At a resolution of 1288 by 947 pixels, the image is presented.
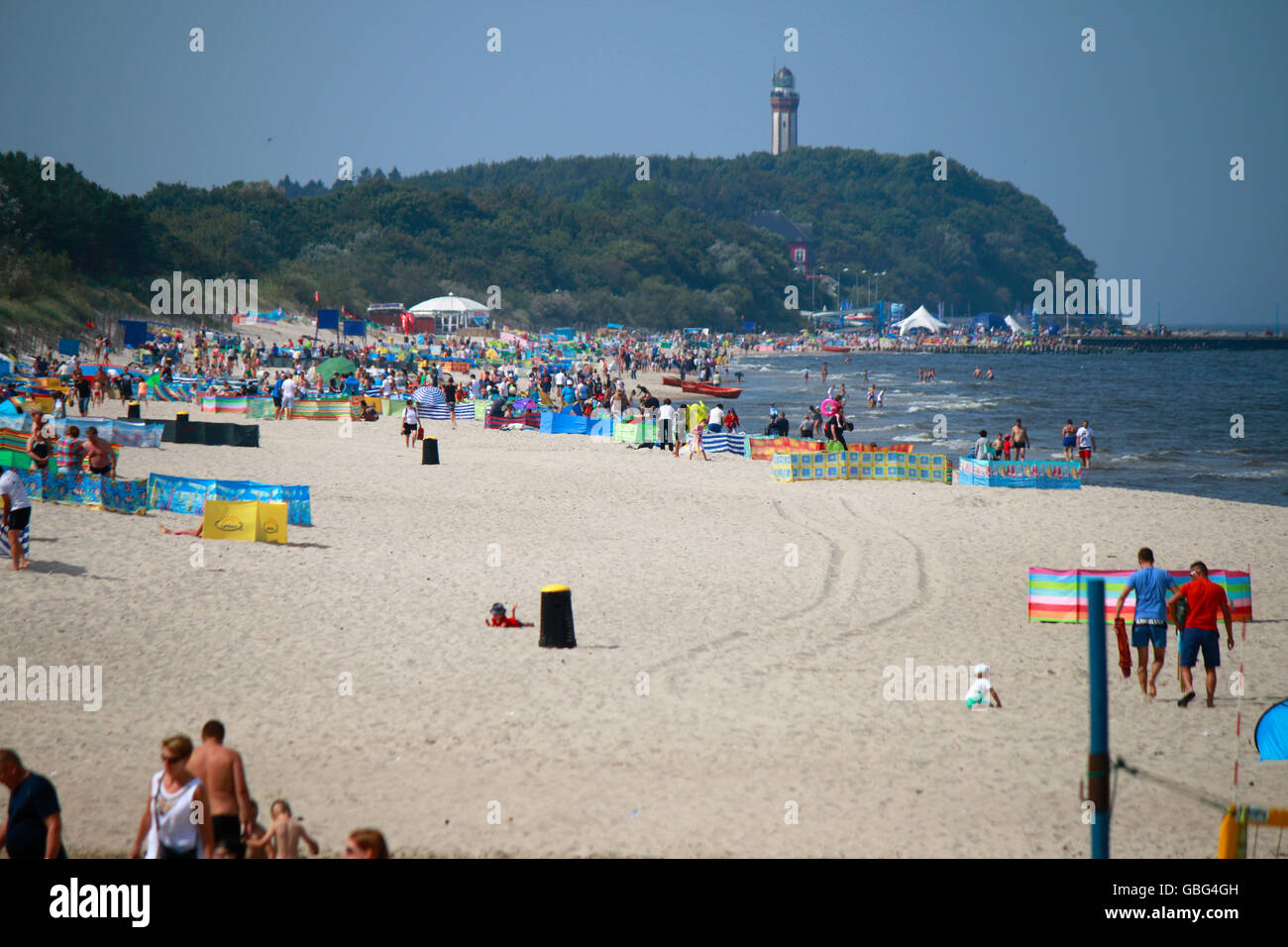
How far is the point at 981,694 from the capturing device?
9094mm

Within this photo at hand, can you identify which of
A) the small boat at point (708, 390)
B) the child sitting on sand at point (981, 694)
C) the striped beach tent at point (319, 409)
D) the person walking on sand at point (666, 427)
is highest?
the small boat at point (708, 390)

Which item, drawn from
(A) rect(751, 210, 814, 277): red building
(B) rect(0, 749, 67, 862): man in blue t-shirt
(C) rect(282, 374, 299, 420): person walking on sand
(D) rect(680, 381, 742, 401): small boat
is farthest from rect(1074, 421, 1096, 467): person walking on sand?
(A) rect(751, 210, 814, 277): red building

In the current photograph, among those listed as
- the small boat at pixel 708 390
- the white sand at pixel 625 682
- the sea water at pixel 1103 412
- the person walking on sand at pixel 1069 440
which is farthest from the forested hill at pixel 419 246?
the person walking on sand at pixel 1069 440

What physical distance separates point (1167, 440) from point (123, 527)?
33538mm

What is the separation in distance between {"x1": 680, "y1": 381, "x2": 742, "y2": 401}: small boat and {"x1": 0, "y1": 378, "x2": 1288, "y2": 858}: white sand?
31.2 meters

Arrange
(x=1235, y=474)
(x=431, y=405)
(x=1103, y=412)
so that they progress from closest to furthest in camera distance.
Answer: (x=1235, y=474), (x=431, y=405), (x=1103, y=412)

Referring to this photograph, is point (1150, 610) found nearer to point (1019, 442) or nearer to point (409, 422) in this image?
point (1019, 442)

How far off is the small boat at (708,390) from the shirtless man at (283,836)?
4355cm

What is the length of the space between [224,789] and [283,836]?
408 mm

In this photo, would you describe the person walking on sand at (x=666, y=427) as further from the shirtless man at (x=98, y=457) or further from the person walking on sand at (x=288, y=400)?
the shirtless man at (x=98, y=457)

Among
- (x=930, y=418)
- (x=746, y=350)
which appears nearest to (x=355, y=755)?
(x=930, y=418)

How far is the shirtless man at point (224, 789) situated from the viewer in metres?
5.52

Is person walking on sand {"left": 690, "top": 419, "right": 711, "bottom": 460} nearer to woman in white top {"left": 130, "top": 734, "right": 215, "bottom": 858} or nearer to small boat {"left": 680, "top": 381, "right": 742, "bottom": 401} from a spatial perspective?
woman in white top {"left": 130, "top": 734, "right": 215, "bottom": 858}

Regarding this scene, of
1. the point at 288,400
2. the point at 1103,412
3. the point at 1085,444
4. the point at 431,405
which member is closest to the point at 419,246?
the point at 1103,412
